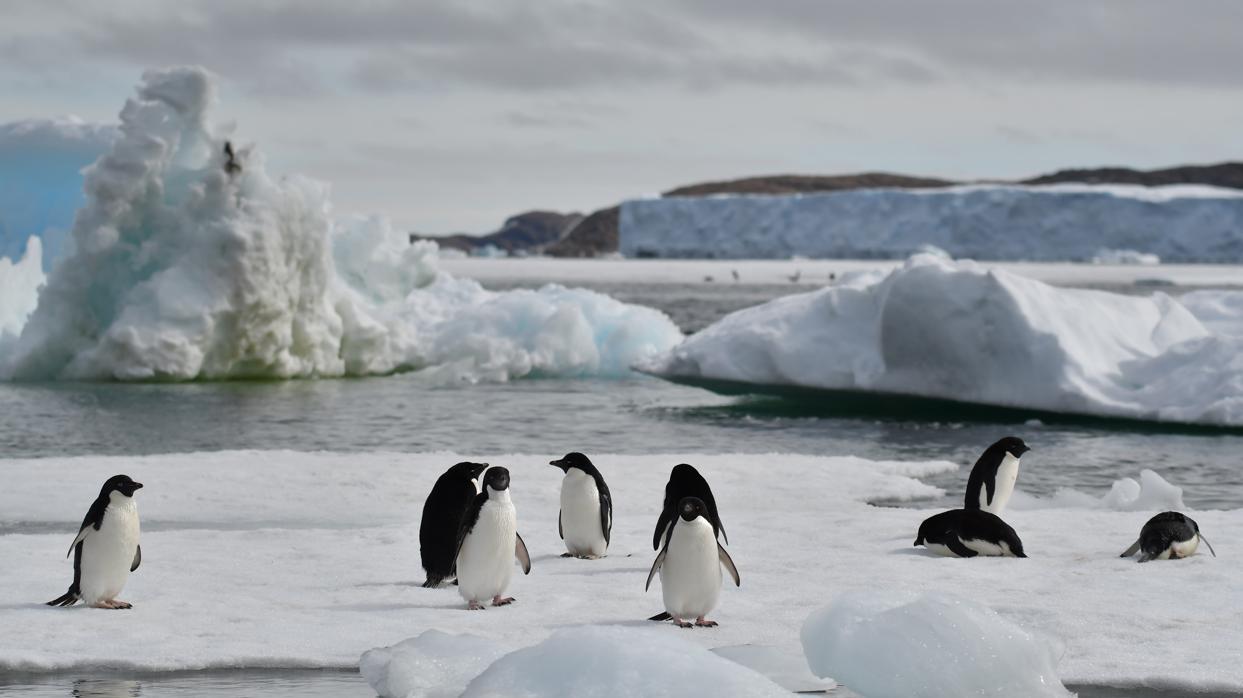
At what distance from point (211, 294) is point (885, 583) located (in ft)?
47.8

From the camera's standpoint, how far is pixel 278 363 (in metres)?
20.9

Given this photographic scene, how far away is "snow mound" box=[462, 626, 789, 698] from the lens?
436 centimetres

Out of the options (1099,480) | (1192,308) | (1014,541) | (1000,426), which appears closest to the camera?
(1014,541)

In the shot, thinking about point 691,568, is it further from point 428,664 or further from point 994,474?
point 994,474

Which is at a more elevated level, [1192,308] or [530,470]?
[1192,308]

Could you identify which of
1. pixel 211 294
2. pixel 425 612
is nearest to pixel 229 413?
pixel 211 294

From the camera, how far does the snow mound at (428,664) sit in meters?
4.74

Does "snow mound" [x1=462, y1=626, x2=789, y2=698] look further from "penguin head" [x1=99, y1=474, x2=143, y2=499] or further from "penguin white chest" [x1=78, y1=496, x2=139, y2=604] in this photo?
"penguin head" [x1=99, y1=474, x2=143, y2=499]

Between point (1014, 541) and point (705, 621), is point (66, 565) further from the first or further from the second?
point (1014, 541)

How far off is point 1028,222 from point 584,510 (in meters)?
57.4

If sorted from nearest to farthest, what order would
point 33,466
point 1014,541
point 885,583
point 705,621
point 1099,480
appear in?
point 705,621
point 885,583
point 1014,541
point 33,466
point 1099,480

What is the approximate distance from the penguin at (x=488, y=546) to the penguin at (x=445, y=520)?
0.80 feet

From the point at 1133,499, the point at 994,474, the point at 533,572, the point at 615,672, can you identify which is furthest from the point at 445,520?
the point at 1133,499

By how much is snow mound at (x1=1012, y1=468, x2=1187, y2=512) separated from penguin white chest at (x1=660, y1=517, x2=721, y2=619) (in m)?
4.65
